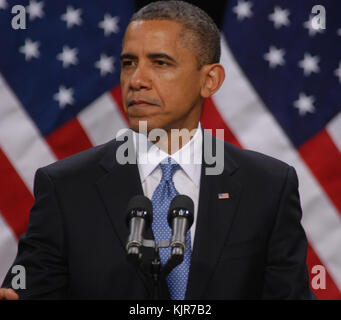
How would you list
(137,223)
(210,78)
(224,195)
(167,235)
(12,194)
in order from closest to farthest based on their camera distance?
(137,223)
(167,235)
(224,195)
(210,78)
(12,194)

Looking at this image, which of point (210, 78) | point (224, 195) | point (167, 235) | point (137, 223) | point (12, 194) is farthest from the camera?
point (12, 194)

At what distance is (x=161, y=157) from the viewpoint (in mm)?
1860

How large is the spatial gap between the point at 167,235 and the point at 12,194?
1.07 m

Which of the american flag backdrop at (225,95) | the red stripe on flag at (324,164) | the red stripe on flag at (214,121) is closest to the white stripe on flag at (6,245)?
the american flag backdrop at (225,95)

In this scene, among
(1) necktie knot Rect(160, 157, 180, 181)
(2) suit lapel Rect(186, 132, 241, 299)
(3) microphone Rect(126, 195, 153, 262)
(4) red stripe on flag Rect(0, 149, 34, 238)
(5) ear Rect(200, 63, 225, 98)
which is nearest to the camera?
(3) microphone Rect(126, 195, 153, 262)

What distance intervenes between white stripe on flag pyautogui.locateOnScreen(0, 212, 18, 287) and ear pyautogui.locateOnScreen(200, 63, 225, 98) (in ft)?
3.74

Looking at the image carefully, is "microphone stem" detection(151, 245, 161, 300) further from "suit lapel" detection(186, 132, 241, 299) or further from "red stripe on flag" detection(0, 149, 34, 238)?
"red stripe on flag" detection(0, 149, 34, 238)

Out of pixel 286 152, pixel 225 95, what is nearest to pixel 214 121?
pixel 225 95

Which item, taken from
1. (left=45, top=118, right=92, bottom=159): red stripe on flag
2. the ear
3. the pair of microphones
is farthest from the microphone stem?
(left=45, top=118, right=92, bottom=159): red stripe on flag

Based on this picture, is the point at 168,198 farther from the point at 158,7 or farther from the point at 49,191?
the point at 158,7

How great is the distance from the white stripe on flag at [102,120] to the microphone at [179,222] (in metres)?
1.40

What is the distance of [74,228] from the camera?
1771 millimetres

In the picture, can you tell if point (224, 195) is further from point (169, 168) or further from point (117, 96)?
point (117, 96)

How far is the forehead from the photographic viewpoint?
1771 millimetres
